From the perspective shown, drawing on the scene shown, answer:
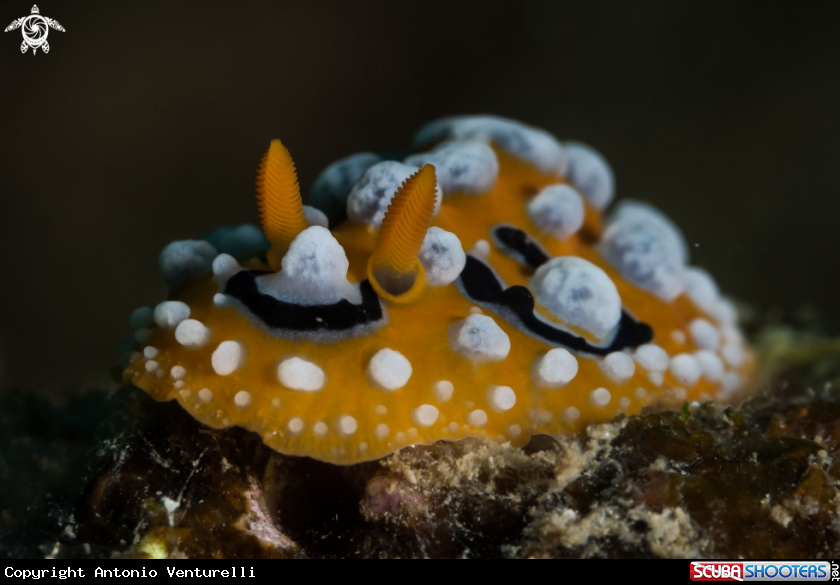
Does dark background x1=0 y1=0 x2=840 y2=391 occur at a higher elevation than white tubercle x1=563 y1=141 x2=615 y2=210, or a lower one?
higher

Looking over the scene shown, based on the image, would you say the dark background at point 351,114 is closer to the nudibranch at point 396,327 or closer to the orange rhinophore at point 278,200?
the nudibranch at point 396,327

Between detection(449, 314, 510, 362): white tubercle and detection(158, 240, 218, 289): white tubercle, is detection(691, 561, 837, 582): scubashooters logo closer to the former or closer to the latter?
detection(449, 314, 510, 362): white tubercle

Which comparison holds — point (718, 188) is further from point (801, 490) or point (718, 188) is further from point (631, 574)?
point (631, 574)

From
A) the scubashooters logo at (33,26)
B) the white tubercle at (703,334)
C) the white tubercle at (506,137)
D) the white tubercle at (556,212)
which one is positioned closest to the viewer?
the white tubercle at (556,212)

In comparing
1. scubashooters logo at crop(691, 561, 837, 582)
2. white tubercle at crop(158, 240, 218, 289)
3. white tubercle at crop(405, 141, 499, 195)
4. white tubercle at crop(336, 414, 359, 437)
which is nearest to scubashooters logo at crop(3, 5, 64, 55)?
white tubercle at crop(158, 240, 218, 289)

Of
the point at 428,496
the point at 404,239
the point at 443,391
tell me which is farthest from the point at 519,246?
the point at 428,496

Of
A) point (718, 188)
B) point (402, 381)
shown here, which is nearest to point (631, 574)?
point (402, 381)

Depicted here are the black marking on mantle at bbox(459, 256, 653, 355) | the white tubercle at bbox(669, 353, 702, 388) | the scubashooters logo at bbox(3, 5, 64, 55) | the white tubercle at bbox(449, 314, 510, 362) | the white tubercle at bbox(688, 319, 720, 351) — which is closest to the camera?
the white tubercle at bbox(449, 314, 510, 362)

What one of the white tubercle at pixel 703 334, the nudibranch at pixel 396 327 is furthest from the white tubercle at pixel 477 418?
the white tubercle at pixel 703 334
